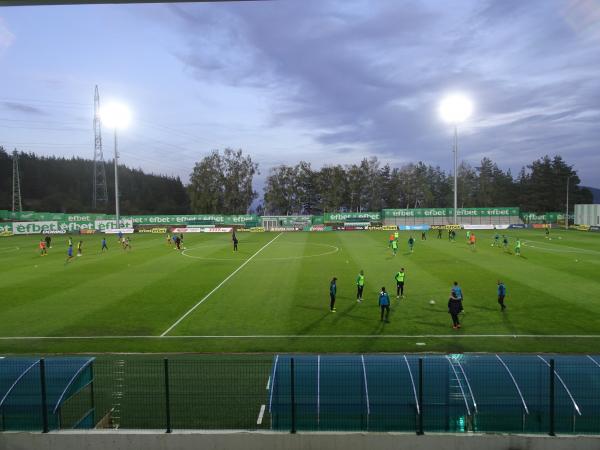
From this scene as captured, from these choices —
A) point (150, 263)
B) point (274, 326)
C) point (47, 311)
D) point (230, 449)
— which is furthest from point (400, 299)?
point (150, 263)

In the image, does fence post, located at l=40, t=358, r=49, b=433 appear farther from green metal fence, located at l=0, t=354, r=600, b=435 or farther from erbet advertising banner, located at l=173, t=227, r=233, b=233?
erbet advertising banner, located at l=173, t=227, r=233, b=233

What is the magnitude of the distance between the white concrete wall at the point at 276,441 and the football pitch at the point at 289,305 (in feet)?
21.7

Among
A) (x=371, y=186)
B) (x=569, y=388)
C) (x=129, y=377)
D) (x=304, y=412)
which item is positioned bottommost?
(x=129, y=377)

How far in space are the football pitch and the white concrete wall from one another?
662 cm

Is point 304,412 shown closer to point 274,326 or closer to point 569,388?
point 569,388

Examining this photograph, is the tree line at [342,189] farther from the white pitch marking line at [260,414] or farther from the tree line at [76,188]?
the white pitch marking line at [260,414]

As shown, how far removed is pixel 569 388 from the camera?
784cm

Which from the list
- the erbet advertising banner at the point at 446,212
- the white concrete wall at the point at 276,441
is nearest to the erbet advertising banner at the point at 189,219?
the erbet advertising banner at the point at 446,212

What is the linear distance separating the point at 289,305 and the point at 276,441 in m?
12.4

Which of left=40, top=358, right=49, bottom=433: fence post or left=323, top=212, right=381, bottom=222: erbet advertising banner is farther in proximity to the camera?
left=323, top=212, right=381, bottom=222: erbet advertising banner

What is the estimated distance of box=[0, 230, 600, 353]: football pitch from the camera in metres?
15.1

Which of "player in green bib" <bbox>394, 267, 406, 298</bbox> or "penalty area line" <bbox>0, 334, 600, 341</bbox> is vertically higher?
"player in green bib" <bbox>394, 267, 406, 298</bbox>

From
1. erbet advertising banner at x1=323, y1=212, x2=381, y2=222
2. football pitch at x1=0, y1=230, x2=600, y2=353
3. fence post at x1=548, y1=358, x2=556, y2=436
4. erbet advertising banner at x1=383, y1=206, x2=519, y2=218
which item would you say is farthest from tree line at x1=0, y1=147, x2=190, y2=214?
fence post at x1=548, y1=358, x2=556, y2=436

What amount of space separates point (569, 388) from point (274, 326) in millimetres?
10802
